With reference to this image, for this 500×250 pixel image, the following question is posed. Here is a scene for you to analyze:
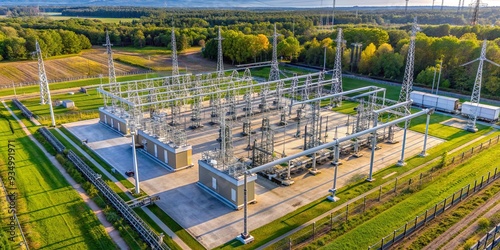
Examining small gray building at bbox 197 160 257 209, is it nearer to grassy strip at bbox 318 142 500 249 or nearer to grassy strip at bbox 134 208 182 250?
grassy strip at bbox 134 208 182 250

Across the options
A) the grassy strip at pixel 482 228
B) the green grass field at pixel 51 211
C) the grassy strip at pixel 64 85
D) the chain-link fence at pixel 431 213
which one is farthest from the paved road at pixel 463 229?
the grassy strip at pixel 64 85

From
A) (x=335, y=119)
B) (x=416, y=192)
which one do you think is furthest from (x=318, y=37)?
(x=416, y=192)

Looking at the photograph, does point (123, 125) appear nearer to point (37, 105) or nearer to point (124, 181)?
point (124, 181)

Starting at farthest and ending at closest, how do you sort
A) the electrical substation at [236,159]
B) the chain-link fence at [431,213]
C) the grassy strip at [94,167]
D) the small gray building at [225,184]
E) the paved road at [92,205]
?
1. the grassy strip at [94,167]
2. the small gray building at [225,184]
3. the electrical substation at [236,159]
4. the paved road at [92,205]
5. the chain-link fence at [431,213]

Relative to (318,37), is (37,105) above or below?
below

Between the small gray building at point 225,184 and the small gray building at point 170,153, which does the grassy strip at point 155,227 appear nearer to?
the small gray building at point 225,184

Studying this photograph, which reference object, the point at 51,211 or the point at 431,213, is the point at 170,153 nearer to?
the point at 51,211

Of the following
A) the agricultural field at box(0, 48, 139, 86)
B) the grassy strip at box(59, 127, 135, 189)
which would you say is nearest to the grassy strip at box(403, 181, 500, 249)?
the grassy strip at box(59, 127, 135, 189)
